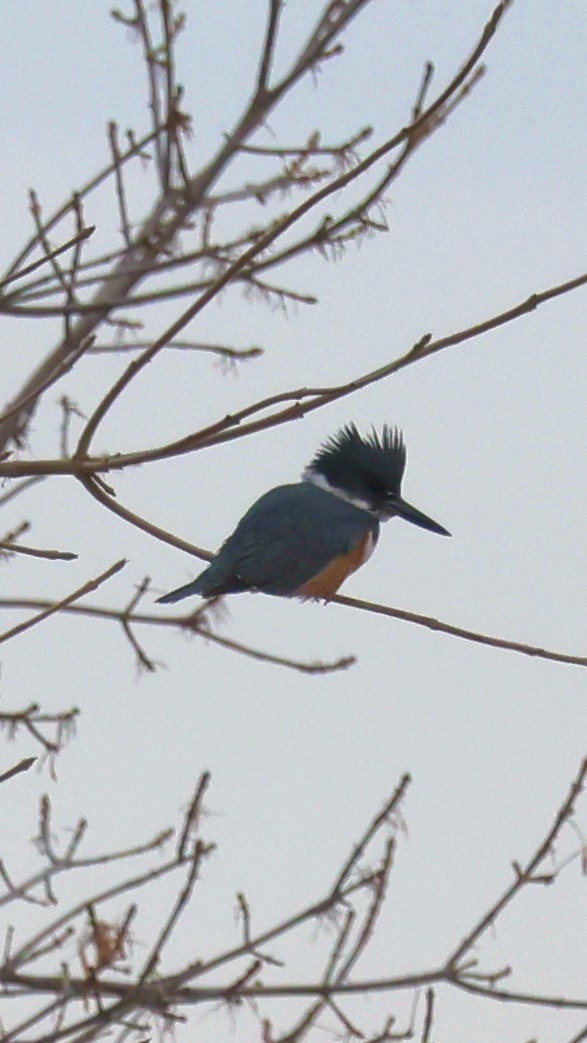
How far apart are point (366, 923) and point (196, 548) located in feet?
5.37

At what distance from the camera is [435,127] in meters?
3.10

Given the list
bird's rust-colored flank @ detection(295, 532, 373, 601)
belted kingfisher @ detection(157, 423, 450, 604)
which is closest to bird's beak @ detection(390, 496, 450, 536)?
belted kingfisher @ detection(157, 423, 450, 604)

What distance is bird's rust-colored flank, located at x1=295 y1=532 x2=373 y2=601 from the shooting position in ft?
21.3

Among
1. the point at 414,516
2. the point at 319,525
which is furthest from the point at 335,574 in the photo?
the point at 414,516

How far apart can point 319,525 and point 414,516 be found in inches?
23.7

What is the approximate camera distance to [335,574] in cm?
662

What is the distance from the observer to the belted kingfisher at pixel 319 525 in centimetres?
630

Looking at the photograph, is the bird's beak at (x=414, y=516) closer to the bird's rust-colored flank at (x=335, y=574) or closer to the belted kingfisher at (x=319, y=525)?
the belted kingfisher at (x=319, y=525)

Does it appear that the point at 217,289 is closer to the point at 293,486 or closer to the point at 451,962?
the point at 451,962

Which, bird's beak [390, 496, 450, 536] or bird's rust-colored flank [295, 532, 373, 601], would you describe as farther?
bird's beak [390, 496, 450, 536]

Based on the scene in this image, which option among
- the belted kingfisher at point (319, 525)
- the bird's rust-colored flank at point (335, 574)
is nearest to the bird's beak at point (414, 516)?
the belted kingfisher at point (319, 525)

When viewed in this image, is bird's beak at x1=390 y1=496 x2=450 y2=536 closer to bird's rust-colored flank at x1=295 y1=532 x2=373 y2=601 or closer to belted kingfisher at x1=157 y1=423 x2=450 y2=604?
belted kingfisher at x1=157 y1=423 x2=450 y2=604

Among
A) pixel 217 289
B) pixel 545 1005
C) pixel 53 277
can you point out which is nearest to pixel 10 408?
pixel 53 277

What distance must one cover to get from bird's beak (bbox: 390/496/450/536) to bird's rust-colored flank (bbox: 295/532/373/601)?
27 centimetres
